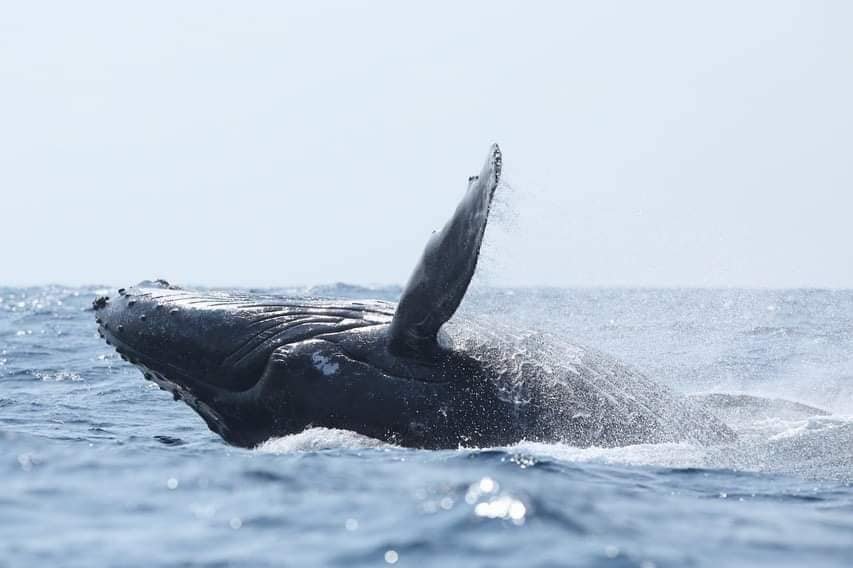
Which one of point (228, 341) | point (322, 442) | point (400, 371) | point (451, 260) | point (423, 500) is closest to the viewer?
point (423, 500)

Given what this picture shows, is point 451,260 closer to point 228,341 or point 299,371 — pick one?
point 299,371

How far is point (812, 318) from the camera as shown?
32125 millimetres

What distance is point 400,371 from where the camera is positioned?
804 cm

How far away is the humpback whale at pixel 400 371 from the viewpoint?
7691 mm

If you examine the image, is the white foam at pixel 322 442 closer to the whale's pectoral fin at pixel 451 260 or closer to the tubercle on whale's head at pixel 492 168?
the whale's pectoral fin at pixel 451 260

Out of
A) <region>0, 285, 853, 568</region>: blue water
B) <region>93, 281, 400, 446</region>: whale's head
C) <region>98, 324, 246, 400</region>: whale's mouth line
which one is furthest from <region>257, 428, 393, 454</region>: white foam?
<region>98, 324, 246, 400</region>: whale's mouth line

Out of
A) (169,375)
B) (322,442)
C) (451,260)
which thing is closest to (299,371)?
(322,442)

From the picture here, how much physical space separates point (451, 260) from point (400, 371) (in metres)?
1.29

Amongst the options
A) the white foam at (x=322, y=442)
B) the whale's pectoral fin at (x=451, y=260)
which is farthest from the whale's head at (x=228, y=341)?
the whale's pectoral fin at (x=451, y=260)

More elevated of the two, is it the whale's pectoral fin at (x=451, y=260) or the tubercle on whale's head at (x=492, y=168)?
the tubercle on whale's head at (x=492, y=168)

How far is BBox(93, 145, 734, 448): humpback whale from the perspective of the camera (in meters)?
7.69

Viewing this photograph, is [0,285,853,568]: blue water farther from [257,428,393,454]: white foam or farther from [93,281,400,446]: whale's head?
[93,281,400,446]: whale's head

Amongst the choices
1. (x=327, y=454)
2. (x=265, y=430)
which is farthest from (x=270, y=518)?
(x=265, y=430)

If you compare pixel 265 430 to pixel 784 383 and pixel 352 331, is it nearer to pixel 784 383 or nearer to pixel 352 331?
pixel 352 331
